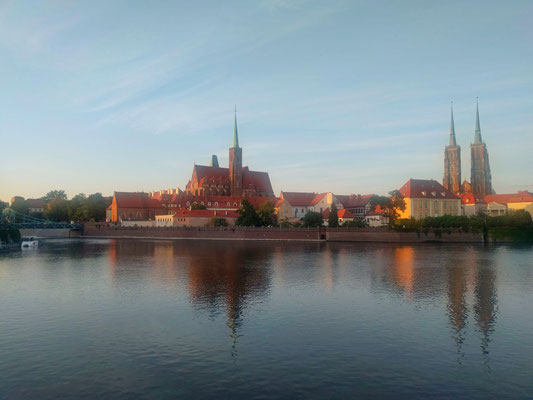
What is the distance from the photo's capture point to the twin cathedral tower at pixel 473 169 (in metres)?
132

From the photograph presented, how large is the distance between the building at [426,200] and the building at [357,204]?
16.0 metres

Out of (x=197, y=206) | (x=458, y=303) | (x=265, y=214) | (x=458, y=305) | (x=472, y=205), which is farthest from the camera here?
(x=197, y=206)

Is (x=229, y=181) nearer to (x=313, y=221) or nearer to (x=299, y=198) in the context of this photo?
(x=299, y=198)

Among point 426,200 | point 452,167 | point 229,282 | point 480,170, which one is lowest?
point 229,282

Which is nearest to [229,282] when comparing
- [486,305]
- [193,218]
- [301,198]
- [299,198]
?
[486,305]

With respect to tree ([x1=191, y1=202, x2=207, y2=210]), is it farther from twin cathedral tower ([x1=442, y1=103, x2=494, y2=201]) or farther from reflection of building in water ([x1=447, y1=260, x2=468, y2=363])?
reflection of building in water ([x1=447, y1=260, x2=468, y2=363])

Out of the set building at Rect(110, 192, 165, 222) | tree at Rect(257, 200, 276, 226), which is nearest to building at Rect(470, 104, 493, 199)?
tree at Rect(257, 200, 276, 226)

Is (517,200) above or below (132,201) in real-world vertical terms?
below

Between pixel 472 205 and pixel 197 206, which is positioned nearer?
pixel 472 205

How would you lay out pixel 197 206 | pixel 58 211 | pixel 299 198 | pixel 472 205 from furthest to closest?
pixel 58 211, pixel 197 206, pixel 299 198, pixel 472 205

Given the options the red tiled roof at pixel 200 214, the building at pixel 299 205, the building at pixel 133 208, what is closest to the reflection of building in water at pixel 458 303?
the building at pixel 299 205

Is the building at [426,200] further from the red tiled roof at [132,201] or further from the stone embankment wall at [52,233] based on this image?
the stone embankment wall at [52,233]

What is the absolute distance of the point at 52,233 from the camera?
12406 centimetres

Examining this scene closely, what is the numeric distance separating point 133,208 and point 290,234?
185 ft
